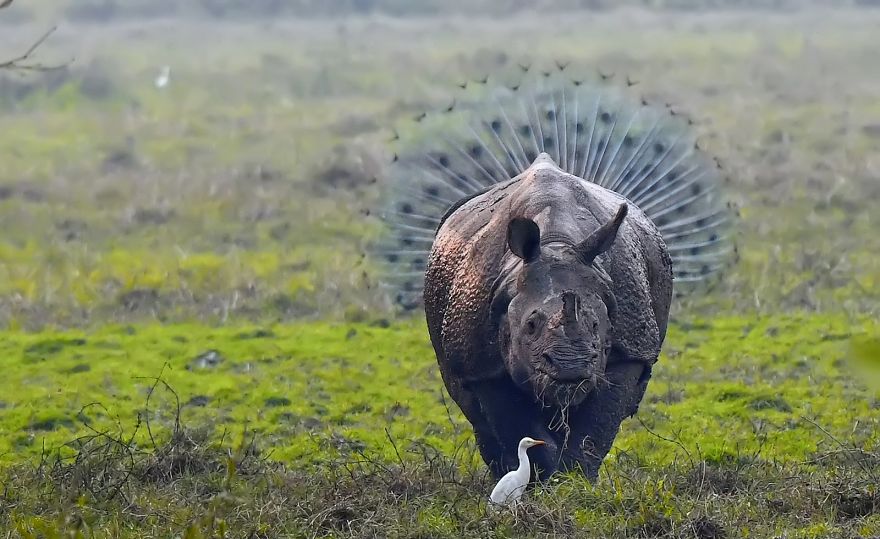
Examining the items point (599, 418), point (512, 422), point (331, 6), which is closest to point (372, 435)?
point (512, 422)

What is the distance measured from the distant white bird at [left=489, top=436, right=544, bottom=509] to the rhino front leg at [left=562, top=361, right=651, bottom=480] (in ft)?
0.81

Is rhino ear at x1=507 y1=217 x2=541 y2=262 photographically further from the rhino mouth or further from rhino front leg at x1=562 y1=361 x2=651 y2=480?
rhino front leg at x1=562 y1=361 x2=651 y2=480

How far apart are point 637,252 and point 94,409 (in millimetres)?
4543

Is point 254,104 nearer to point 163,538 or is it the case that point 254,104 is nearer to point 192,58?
point 192,58

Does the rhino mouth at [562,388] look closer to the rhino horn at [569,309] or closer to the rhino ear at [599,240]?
the rhino horn at [569,309]

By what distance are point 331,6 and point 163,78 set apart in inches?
373

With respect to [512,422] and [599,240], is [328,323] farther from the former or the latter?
[599,240]

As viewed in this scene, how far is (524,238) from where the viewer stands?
6.29 metres

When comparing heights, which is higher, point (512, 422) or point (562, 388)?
point (562, 388)

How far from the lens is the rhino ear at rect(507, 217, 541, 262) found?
6.27 m

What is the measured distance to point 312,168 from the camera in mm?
18516

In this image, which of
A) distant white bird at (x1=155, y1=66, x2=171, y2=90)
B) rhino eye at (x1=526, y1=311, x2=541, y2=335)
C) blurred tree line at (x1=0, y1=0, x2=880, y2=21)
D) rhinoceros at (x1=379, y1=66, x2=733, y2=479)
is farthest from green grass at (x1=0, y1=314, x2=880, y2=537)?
blurred tree line at (x1=0, y1=0, x2=880, y2=21)

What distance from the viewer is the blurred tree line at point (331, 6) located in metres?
34.4

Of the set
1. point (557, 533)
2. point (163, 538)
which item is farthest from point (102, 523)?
point (557, 533)
